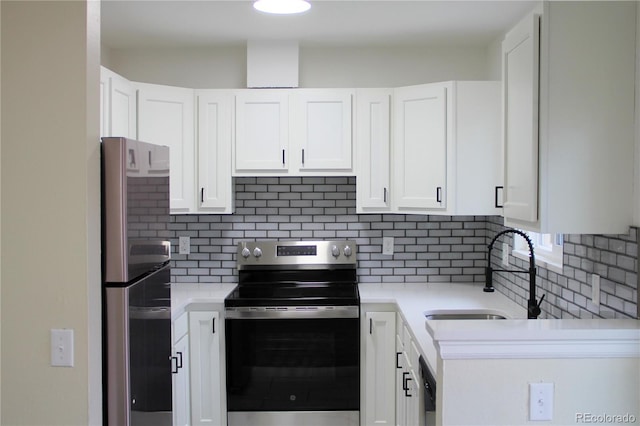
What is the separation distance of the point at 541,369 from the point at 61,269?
Answer: 145 centimetres

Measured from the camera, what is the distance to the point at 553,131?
2.01m

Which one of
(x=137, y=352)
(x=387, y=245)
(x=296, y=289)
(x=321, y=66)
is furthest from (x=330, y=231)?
(x=137, y=352)

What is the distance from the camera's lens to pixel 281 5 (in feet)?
8.43

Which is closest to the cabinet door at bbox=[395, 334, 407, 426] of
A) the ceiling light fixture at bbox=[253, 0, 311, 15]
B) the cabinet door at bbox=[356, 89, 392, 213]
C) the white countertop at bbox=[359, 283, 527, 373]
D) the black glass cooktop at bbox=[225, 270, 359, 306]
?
the white countertop at bbox=[359, 283, 527, 373]

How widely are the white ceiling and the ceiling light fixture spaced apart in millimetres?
440

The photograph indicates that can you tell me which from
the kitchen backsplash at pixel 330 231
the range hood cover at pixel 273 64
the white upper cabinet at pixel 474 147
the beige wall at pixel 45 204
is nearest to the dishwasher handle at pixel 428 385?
the beige wall at pixel 45 204

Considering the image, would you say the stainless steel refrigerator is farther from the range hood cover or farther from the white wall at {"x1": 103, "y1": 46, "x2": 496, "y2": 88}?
the white wall at {"x1": 103, "y1": 46, "x2": 496, "y2": 88}

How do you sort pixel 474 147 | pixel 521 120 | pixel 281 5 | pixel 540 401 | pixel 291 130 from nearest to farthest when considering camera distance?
pixel 540 401, pixel 521 120, pixel 281 5, pixel 474 147, pixel 291 130

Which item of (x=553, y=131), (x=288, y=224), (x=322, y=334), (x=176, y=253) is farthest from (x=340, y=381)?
(x=553, y=131)

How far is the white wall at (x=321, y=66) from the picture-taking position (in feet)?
13.0

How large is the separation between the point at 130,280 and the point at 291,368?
184 centimetres

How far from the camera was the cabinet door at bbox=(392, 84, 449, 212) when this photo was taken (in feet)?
11.6

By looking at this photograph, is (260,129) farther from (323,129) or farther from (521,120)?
(521,120)

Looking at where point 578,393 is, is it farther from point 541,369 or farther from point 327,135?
point 327,135
